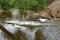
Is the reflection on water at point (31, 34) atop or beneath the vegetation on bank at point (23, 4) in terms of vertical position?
atop

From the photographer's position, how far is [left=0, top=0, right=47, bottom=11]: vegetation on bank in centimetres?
1859

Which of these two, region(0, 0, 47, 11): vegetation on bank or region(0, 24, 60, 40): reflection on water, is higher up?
region(0, 24, 60, 40): reflection on water

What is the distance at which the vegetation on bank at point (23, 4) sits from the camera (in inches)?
732

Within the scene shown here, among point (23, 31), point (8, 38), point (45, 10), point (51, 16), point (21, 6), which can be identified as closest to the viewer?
point (8, 38)

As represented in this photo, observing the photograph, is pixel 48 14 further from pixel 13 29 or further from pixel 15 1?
pixel 13 29

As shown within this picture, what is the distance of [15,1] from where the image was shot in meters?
18.9

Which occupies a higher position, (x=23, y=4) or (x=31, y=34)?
(x=31, y=34)

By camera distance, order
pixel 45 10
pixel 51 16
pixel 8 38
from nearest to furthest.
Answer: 1. pixel 8 38
2. pixel 51 16
3. pixel 45 10

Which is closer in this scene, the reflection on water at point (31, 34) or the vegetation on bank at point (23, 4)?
the reflection on water at point (31, 34)

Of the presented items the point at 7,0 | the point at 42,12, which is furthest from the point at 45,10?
the point at 7,0

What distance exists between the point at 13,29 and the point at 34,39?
47.6 inches

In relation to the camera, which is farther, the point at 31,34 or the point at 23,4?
the point at 23,4

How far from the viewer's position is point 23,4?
61.4 feet

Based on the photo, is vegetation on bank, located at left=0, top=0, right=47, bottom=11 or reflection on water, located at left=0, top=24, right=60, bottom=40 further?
vegetation on bank, located at left=0, top=0, right=47, bottom=11
